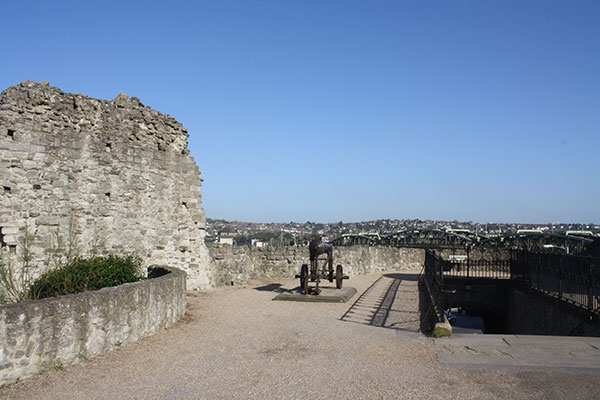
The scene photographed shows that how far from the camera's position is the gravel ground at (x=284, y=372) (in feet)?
18.2

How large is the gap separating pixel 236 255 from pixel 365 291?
14.8ft

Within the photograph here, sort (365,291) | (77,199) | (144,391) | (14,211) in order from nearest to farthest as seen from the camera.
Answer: (144,391), (14,211), (77,199), (365,291)

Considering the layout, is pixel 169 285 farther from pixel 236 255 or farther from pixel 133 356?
pixel 236 255

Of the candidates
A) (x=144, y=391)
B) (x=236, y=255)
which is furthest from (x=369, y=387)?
(x=236, y=255)

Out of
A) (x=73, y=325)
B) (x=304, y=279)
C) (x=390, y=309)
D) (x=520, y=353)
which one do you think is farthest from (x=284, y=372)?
(x=304, y=279)

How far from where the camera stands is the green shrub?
8172mm

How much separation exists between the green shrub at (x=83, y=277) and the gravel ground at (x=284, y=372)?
1.41 meters

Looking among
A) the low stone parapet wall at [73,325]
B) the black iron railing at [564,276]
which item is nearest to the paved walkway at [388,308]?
the black iron railing at [564,276]

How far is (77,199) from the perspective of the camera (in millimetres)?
11680

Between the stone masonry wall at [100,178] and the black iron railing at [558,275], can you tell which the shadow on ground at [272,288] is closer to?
the stone masonry wall at [100,178]

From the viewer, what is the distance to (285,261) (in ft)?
64.8

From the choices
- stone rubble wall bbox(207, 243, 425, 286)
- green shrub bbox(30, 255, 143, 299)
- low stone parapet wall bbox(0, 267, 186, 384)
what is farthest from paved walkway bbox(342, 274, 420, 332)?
green shrub bbox(30, 255, 143, 299)

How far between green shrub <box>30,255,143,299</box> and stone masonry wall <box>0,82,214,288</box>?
7.69ft

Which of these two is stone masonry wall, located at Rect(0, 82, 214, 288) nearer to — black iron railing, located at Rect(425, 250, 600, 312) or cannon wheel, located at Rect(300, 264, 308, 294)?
cannon wheel, located at Rect(300, 264, 308, 294)
